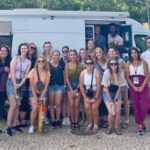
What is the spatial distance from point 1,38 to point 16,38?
41 centimetres

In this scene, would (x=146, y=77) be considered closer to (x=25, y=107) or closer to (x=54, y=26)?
(x=25, y=107)

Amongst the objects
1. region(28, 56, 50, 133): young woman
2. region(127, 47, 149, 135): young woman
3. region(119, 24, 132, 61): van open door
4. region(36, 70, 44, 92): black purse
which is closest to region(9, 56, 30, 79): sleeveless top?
region(28, 56, 50, 133): young woman

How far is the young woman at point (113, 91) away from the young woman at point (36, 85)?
131 cm

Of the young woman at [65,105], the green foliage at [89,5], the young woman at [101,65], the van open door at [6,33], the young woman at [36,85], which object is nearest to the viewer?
the young woman at [36,85]

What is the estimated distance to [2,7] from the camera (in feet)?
99.7

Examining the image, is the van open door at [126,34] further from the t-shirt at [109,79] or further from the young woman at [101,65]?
the t-shirt at [109,79]

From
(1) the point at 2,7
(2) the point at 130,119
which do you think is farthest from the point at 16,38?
(1) the point at 2,7

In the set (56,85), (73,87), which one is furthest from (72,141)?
(56,85)

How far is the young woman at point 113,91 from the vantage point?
852cm

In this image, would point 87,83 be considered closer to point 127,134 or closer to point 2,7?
point 127,134

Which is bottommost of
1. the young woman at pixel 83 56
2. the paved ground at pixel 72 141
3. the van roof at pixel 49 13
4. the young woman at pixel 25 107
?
the paved ground at pixel 72 141

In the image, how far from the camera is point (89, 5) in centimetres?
3447

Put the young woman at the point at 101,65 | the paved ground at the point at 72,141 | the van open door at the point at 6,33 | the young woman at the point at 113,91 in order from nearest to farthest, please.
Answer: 1. the paved ground at the point at 72,141
2. the young woman at the point at 113,91
3. the young woman at the point at 101,65
4. the van open door at the point at 6,33

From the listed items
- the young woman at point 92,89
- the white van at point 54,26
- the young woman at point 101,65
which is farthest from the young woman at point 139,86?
the white van at point 54,26
